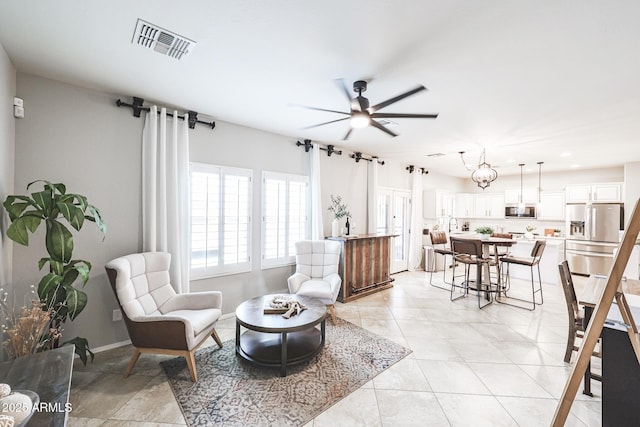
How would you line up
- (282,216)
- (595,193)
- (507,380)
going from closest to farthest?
(507,380) → (282,216) → (595,193)

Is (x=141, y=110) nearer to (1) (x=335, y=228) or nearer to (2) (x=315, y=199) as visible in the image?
(2) (x=315, y=199)

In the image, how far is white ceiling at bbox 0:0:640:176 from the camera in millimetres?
1661

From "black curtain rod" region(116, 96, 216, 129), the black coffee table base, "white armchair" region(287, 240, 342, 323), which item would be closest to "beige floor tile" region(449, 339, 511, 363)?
the black coffee table base

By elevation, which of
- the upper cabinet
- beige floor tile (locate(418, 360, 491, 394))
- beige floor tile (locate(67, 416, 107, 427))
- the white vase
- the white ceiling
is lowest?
beige floor tile (locate(418, 360, 491, 394))

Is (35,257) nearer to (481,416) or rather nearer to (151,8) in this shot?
(151,8)

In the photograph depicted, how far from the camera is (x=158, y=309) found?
278 cm

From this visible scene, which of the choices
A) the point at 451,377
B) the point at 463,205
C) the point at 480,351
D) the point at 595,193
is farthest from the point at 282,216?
the point at 595,193

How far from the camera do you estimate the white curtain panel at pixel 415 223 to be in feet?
21.9

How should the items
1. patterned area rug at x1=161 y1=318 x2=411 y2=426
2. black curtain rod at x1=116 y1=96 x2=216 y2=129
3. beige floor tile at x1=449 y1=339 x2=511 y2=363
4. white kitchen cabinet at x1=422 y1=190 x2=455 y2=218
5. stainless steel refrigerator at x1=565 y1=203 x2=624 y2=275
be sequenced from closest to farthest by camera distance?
patterned area rug at x1=161 y1=318 x2=411 y2=426
beige floor tile at x1=449 y1=339 x2=511 y2=363
black curtain rod at x1=116 y1=96 x2=216 y2=129
stainless steel refrigerator at x1=565 y1=203 x2=624 y2=275
white kitchen cabinet at x1=422 y1=190 x2=455 y2=218

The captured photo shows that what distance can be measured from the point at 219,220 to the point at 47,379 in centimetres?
240

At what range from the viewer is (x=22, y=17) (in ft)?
5.73

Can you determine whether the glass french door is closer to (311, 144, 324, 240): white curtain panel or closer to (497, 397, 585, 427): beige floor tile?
(311, 144, 324, 240): white curtain panel

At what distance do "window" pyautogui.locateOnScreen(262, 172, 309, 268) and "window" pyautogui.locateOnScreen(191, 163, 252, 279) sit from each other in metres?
0.30

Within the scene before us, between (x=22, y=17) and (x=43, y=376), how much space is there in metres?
2.26
